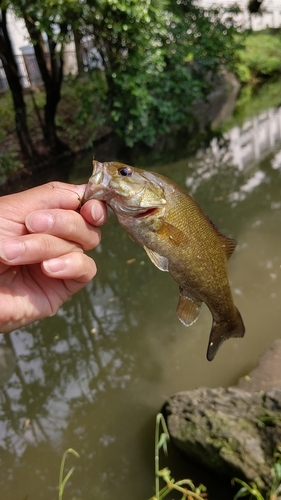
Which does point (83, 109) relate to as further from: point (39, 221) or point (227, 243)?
point (39, 221)

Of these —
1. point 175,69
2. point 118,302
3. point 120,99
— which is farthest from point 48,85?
point 118,302

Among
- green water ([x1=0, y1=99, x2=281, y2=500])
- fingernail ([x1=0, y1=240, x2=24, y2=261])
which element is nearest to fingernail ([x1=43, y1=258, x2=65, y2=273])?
fingernail ([x1=0, y1=240, x2=24, y2=261])

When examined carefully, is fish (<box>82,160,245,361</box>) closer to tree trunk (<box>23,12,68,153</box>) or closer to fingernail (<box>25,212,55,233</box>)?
fingernail (<box>25,212,55,233</box>)

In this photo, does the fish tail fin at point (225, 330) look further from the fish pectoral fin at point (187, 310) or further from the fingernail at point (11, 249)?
the fingernail at point (11, 249)

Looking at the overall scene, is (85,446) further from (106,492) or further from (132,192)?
(132,192)

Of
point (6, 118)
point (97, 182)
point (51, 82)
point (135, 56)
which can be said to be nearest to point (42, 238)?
point (97, 182)

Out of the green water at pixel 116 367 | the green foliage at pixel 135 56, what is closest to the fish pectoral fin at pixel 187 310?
the green water at pixel 116 367

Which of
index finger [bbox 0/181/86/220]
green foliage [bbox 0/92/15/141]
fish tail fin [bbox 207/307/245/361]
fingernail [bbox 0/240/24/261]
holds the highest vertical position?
index finger [bbox 0/181/86/220]
